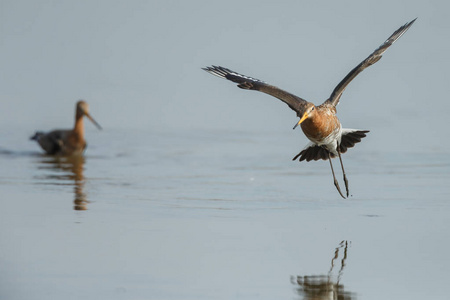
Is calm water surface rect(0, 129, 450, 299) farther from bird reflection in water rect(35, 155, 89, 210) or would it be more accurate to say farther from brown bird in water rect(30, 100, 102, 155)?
brown bird in water rect(30, 100, 102, 155)

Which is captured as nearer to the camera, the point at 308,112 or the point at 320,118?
the point at 308,112

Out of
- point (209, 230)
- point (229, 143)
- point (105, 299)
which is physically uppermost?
point (229, 143)

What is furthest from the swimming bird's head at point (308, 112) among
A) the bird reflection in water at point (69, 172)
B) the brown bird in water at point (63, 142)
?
the brown bird in water at point (63, 142)

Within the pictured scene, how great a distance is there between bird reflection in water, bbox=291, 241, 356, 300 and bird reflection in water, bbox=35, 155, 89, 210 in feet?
10.7

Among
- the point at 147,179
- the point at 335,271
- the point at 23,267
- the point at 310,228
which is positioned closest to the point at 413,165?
the point at 147,179

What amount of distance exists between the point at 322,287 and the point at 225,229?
1.91 metres

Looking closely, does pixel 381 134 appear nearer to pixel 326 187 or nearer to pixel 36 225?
pixel 326 187

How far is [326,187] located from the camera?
10992 millimetres

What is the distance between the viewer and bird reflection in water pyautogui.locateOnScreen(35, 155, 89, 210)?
9.91 m

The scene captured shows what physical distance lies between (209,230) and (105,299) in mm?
2282

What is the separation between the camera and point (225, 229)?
830 cm

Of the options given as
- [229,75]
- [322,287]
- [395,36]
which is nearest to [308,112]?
[229,75]

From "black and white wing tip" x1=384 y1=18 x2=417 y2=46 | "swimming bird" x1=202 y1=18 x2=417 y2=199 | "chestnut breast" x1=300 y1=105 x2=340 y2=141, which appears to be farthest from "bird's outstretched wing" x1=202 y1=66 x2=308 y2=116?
"black and white wing tip" x1=384 y1=18 x2=417 y2=46

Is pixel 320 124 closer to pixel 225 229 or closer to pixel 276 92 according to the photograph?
pixel 276 92
